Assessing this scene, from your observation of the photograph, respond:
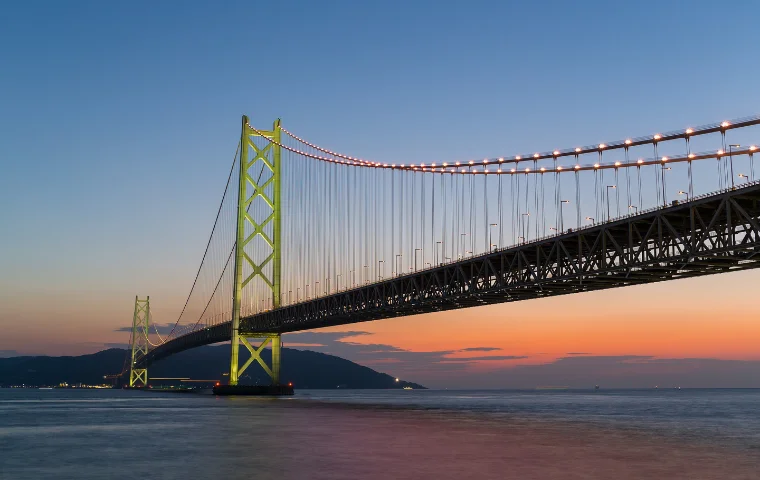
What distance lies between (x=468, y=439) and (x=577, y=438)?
4260 mm

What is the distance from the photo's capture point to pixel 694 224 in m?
34.6

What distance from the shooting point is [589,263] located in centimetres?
4178

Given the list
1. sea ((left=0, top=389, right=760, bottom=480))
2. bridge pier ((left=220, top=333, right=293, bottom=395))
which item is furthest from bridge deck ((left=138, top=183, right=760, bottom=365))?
bridge pier ((left=220, top=333, right=293, bottom=395))

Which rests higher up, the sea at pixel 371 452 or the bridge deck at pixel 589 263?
the bridge deck at pixel 589 263

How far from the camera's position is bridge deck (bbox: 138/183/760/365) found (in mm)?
33750

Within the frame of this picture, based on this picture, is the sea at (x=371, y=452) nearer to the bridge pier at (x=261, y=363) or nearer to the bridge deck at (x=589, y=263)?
the bridge deck at (x=589, y=263)

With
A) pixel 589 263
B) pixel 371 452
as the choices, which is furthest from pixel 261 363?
pixel 371 452

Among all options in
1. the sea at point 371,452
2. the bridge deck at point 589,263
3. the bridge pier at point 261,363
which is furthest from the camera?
the bridge pier at point 261,363

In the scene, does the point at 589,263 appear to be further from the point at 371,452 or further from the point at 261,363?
the point at 261,363

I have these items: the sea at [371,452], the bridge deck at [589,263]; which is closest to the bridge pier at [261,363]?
the bridge deck at [589,263]

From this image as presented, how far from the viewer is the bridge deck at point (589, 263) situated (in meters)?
33.8

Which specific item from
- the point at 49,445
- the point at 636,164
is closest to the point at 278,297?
the point at 636,164

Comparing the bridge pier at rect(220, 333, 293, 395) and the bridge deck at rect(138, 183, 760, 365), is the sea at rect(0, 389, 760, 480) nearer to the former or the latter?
the bridge deck at rect(138, 183, 760, 365)

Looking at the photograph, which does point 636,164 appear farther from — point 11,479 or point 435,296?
point 11,479
